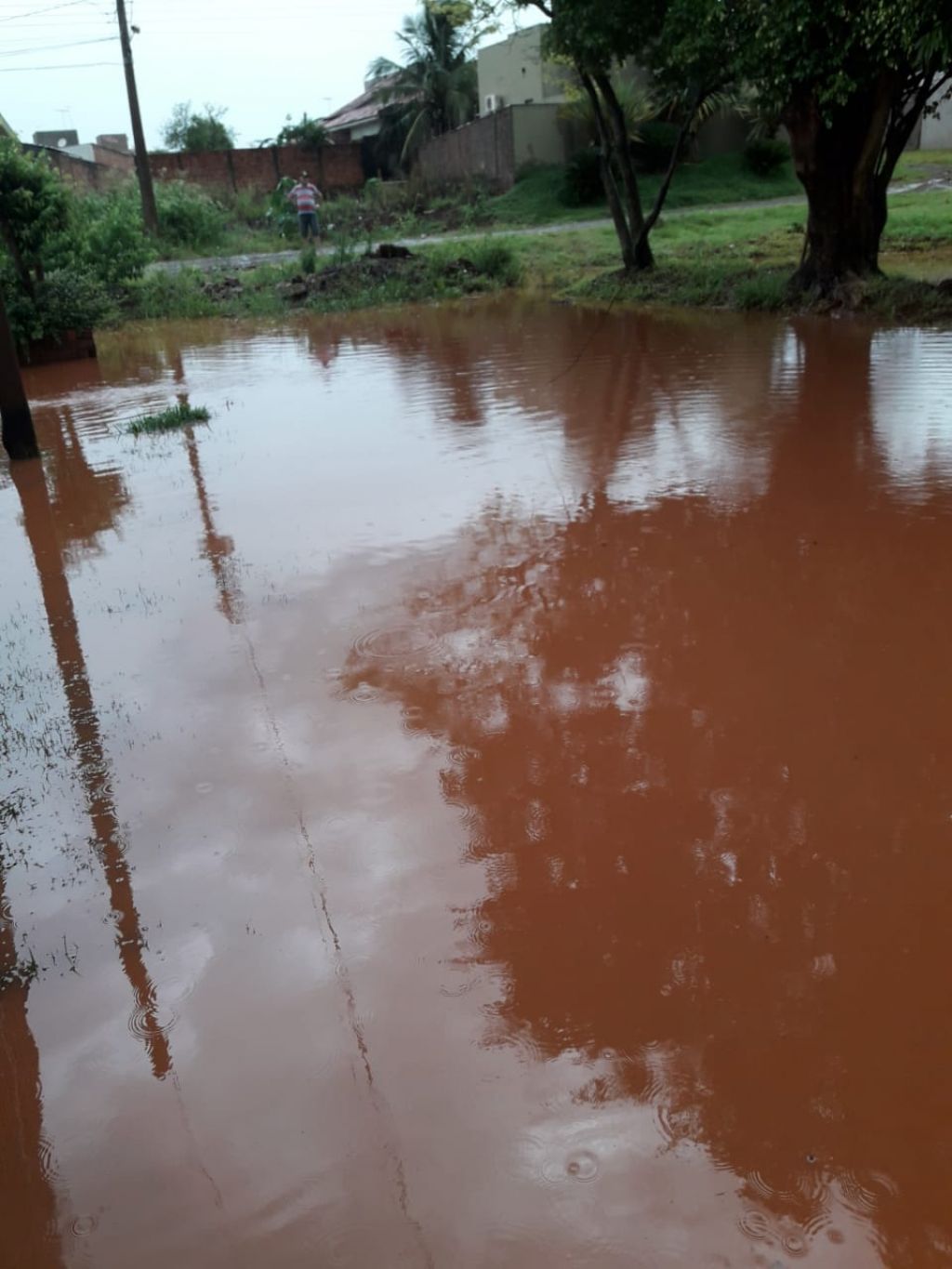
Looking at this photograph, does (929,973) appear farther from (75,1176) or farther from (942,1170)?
(75,1176)

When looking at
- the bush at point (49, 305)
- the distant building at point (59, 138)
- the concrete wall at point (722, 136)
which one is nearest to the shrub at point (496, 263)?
the bush at point (49, 305)

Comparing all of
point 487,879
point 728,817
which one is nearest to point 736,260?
A: point 728,817

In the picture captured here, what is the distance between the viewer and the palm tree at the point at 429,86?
41.4m

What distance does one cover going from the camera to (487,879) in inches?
141

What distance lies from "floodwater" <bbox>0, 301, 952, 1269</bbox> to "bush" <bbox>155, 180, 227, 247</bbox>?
26704 mm

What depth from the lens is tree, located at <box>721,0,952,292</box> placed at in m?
11.2

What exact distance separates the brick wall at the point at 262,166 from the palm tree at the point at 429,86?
7.30 ft

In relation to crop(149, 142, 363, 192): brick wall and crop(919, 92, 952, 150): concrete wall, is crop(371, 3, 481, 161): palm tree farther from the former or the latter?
crop(919, 92, 952, 150): concrete wall

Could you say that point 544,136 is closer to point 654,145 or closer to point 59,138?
point 654,145

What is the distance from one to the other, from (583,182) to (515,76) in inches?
367

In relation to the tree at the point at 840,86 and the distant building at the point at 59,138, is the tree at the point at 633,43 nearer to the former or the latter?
the tree at the point at 840,86

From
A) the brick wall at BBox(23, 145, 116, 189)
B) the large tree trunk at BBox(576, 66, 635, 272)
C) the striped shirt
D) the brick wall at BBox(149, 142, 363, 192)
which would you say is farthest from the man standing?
the large tree trunk at BBox(576, 66, 635, 272)

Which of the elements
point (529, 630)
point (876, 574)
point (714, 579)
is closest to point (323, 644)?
point (529, 630)

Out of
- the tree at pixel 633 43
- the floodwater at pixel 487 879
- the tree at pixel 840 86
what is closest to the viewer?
the floodwater at pixel 487 879
